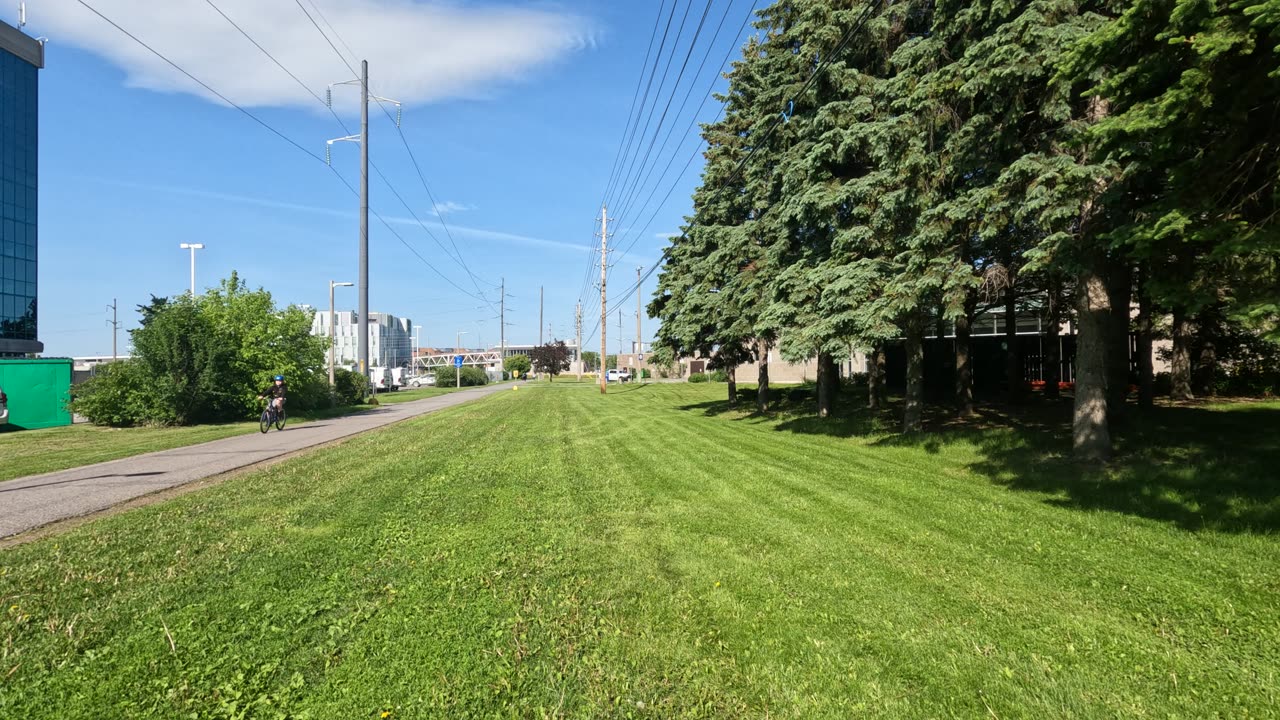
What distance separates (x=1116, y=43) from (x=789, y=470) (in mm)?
6901

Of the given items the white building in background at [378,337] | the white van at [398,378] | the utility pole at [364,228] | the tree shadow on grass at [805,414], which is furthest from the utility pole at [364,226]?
the white building in background at [378,337]

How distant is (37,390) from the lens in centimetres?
2159

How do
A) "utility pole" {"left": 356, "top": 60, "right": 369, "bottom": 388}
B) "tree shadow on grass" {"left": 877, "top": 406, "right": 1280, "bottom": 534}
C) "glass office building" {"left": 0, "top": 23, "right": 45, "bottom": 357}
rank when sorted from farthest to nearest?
"glass office building" {"left": 0, "top": 23, "right": 45, "bottom": 357} < "utility pole" {"left": 356, "top": 60, "right": 369, "bottom": 388} < "tree shadow on grass" {"left": 877, "top": 406, "right": 1280, "bottom": 534}

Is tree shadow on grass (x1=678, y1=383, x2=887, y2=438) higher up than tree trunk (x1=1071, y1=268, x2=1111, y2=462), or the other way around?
tree trunk (x1=1071, y1=268, x2=1111, y2=462)

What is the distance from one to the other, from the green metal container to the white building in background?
83109mm

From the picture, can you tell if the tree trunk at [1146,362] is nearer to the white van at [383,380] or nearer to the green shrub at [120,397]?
the green shrub at [120,397]

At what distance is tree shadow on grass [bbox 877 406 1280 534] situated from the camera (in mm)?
7281

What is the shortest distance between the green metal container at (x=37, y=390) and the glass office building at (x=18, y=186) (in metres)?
46.7

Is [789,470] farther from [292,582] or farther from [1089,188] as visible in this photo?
[292,582]

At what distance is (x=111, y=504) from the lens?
27.3 feet

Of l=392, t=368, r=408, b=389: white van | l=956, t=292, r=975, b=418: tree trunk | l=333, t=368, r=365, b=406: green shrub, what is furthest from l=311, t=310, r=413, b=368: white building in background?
l=956, t=292, r=975, b=418: tree trunk

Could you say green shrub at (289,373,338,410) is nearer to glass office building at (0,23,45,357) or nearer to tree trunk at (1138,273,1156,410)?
tree trunk at (1138,273,1156,410)

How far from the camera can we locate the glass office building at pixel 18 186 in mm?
55531

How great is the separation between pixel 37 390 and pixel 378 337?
377 feet
